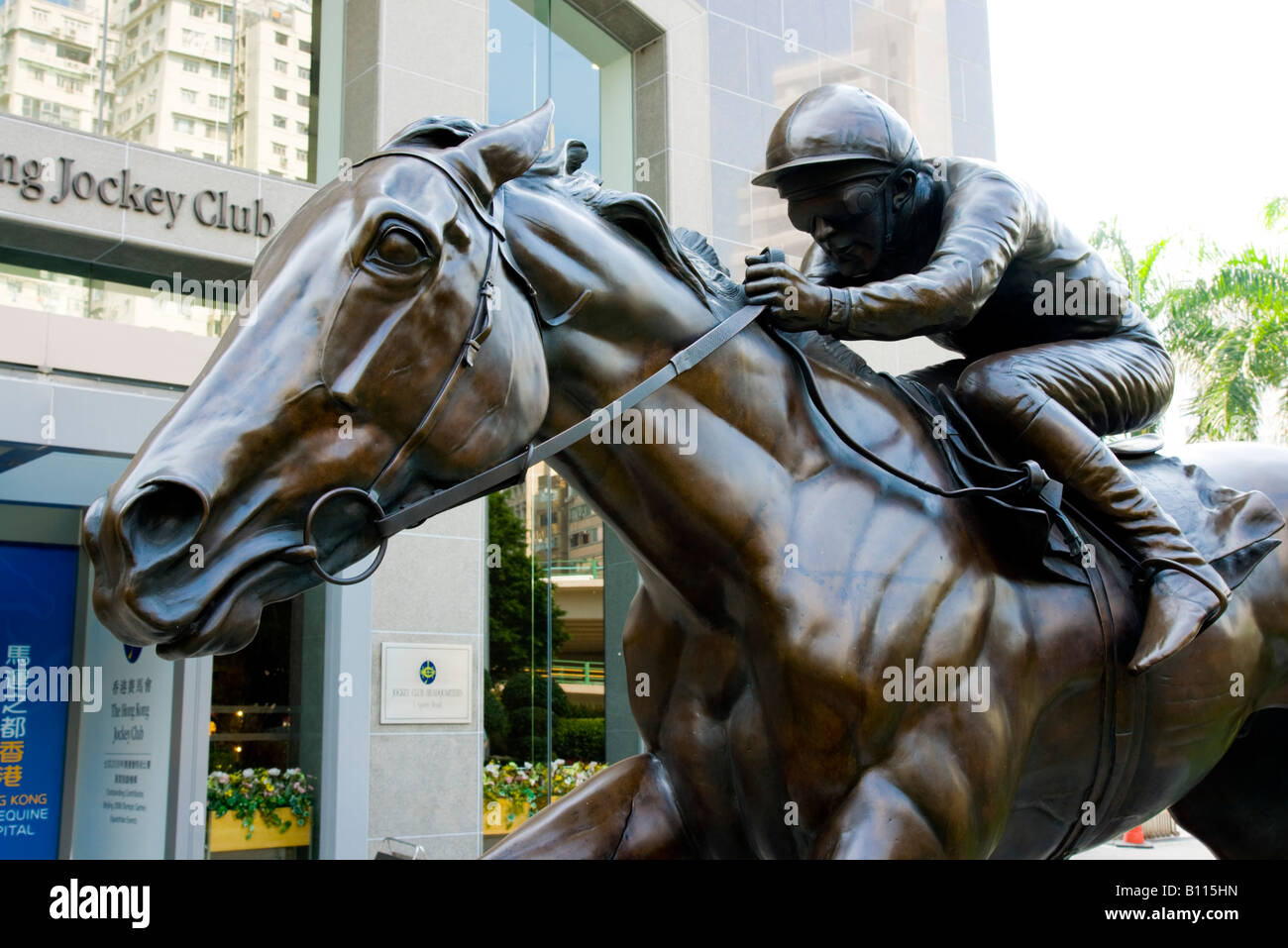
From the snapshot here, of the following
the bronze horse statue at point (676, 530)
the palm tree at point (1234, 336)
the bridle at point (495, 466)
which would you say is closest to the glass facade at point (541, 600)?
the bronze horse statue at point (676, 530)

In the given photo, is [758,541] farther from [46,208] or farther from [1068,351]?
[46,208]

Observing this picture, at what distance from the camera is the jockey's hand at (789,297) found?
8.52ft

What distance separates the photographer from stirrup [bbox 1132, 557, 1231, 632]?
8.75ft

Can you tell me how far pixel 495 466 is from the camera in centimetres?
220

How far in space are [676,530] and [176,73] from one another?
9731 millimetres

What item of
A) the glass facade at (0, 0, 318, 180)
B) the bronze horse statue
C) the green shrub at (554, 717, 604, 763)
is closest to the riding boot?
the bronze horse statue

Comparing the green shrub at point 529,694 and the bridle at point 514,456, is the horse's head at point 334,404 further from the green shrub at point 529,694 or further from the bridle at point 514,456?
the green shrub at point 529,694

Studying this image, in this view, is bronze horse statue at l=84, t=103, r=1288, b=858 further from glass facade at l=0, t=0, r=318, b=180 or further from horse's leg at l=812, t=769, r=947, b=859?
glass facade at l=0, t=0, r=318, b=180

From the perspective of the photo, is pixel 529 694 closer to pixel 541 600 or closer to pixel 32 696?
pixel 541 600

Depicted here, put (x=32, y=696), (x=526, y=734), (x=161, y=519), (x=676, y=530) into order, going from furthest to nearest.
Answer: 1. (x=526, y=734)
2. (x=32, y=696)
3. (x=676, y=530)
4. (x=161, y=519)

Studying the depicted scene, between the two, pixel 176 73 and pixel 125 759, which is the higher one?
pixel 176 73

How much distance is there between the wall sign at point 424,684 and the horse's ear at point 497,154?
8663 millimetres

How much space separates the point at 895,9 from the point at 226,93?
9.45 meters

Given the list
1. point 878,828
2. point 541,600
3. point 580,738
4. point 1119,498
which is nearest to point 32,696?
point 541,600
